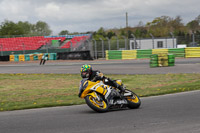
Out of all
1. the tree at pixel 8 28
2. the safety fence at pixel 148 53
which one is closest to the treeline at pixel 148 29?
the tree at pixel 8 28

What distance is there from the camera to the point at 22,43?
5212 centimetres

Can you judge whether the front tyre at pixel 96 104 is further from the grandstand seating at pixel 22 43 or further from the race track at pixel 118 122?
the grandstand seating at pixel 22 43

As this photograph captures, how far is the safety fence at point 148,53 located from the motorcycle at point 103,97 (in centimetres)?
2760

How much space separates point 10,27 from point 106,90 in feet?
241

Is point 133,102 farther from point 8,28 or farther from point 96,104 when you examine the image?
point 8,28

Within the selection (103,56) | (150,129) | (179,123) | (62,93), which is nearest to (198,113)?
(179,123)

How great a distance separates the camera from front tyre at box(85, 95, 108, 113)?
28.2 feet

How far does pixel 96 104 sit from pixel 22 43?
45.1m

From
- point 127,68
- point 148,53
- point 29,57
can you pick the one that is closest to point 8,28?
point 29,57

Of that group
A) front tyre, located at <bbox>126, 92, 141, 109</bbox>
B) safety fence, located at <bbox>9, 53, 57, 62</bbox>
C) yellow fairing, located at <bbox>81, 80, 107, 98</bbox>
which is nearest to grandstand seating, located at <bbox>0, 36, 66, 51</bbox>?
safety fence, located at <bbox>9, 53, 57, 62</bbox>

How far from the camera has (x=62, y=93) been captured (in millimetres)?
14742

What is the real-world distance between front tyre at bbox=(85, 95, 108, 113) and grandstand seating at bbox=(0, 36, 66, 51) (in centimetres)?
4336

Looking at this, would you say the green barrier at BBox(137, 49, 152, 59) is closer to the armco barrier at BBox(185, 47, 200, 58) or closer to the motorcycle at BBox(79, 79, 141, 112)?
the armco barrier at BBox(185, 47, 200, 58)

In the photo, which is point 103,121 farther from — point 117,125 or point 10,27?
point 10,27
